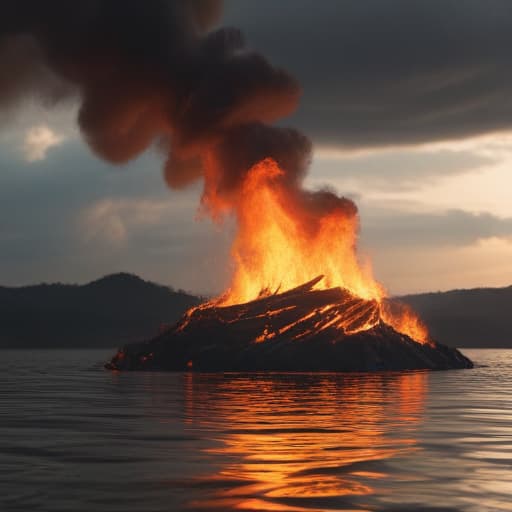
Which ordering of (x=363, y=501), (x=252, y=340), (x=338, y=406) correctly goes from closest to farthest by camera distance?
1. (x=363, y=501)
2. (x=338, y=406)
3. (x=252, y=340)

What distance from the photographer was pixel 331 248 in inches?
4582

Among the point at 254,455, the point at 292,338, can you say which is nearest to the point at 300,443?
the point at 254,455

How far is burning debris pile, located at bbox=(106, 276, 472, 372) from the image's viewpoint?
10856cm

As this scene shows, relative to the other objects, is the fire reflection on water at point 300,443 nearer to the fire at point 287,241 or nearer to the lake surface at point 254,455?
the lake surface at point 254,455

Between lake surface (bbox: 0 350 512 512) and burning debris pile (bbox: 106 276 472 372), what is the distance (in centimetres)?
5298

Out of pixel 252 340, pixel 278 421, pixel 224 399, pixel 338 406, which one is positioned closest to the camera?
pixel 278 421

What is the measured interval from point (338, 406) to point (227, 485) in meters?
28.9

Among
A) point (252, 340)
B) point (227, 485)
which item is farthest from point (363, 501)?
point (252, 340)

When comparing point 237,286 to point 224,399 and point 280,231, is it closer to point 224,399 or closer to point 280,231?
point 280,231

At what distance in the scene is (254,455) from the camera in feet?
94.0

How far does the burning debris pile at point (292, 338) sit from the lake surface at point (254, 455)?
52980 mm

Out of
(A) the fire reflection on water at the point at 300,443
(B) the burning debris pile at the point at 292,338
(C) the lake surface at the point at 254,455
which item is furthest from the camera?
(B) the burning debris pile at the point at 292,338

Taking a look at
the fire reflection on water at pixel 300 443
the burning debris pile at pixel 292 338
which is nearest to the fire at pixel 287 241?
the burning debris pile at pixel 292 338

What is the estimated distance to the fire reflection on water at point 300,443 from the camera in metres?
21.8
